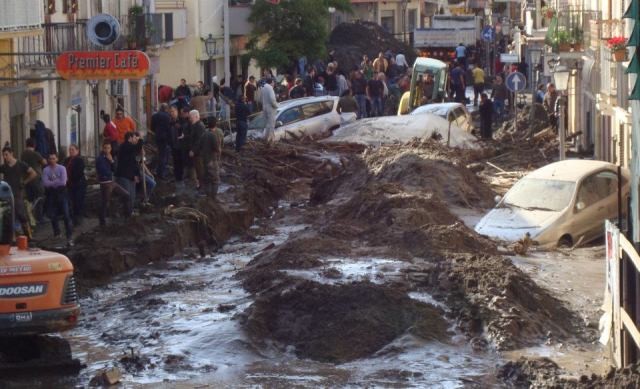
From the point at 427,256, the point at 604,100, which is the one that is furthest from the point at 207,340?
the point at 604,100

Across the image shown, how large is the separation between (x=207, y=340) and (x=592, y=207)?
9851 millimetres

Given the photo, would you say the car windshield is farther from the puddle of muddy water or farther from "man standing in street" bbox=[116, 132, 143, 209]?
"man standing in street" bbox=[116, 132, 143, 209]

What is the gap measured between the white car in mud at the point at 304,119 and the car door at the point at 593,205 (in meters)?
12.1

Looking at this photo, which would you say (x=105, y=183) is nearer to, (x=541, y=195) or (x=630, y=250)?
(x=541, y=195)

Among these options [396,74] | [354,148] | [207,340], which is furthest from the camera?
[396,74]

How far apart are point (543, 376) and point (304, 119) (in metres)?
23.0

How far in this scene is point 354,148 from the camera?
3694 cm

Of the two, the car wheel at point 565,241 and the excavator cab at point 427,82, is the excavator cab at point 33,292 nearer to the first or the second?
the car wheel at point 565,241

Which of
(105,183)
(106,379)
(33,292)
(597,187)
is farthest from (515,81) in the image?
(106,379)

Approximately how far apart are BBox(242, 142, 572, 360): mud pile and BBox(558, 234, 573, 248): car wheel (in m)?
1.82

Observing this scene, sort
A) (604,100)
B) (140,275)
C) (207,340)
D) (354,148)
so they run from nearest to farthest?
(207,340) → (140,275) → (604,100) → (354,148)

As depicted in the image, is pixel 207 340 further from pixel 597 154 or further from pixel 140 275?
pixel 597 154

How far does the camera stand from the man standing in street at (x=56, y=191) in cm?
2453

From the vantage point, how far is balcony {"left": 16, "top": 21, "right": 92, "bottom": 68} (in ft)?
104
